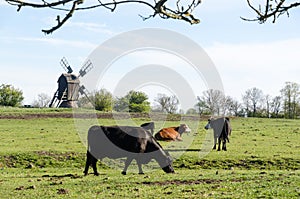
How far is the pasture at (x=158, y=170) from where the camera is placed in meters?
12.5

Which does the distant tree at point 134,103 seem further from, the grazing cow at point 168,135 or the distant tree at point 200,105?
the grazing cow at point 168,135

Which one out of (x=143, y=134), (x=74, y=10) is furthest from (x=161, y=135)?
(x=74, y=10)

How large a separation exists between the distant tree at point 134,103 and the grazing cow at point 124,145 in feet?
149

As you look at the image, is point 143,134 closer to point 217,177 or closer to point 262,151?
point 217,177

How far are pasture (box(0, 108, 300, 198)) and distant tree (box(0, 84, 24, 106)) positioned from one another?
42.9 metres

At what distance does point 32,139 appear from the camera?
31.6 metres

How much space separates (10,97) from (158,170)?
248 feet

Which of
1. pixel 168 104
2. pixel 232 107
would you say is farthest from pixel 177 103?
pixel 232 107

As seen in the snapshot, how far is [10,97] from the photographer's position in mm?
89188

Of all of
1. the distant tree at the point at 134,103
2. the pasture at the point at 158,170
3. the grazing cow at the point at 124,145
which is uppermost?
the distant tree at the point at 134,103

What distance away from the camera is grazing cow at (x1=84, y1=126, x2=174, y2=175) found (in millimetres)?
17953

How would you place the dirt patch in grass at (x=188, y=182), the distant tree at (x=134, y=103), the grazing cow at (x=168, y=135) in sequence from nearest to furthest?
1. the dirt patch in grass at (x=188, y=182)
2. the grazing cow at (x=168, y=135)
3. the distant tree at (x=134, y=103)

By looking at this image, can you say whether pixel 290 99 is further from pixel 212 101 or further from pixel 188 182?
pixel 188 182

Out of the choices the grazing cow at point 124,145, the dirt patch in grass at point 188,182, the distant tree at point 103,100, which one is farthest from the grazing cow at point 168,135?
the distant tree at point 103,100
